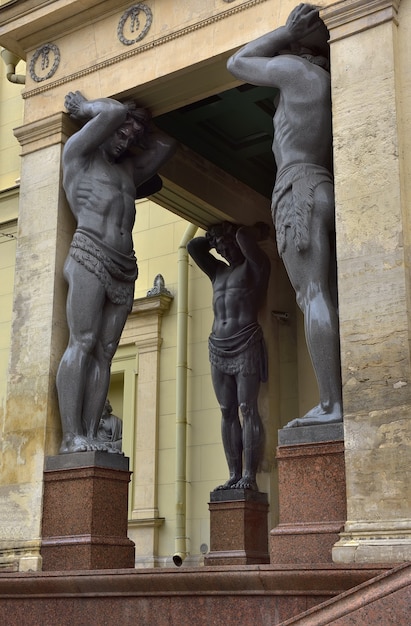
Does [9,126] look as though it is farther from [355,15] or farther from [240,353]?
[355,15]

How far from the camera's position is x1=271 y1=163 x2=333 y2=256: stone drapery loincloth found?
25.5 ft

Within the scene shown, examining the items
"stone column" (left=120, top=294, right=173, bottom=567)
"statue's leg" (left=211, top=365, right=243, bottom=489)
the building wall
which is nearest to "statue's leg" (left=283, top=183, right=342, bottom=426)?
"statue's leg" (left=211, top=365, right=243, bottom=489)

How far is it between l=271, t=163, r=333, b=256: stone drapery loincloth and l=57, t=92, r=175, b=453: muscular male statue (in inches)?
75.0

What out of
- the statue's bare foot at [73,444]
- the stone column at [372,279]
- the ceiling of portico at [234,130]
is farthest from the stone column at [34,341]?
the stone column at [372,279]

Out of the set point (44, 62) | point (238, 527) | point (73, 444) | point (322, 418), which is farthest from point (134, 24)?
point (238, 527)

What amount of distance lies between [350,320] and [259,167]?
5770 mm

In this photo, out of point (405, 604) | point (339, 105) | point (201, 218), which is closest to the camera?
point (405, 604)

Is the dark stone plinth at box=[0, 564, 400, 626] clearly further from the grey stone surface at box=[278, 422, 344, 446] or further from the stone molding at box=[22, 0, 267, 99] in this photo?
the stone molding at box=[22, 0, 267, 99]

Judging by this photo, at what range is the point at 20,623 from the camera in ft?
25.9

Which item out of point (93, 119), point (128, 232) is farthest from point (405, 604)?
point (93, 119)

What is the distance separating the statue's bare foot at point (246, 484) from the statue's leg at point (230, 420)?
0.86ft

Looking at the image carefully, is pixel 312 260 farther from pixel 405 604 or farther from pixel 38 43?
pixel 38 43

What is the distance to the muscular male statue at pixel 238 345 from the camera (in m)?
11.2

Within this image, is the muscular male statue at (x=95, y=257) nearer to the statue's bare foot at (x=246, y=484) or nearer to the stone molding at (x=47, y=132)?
the stone molding at (x=47, y=132)
